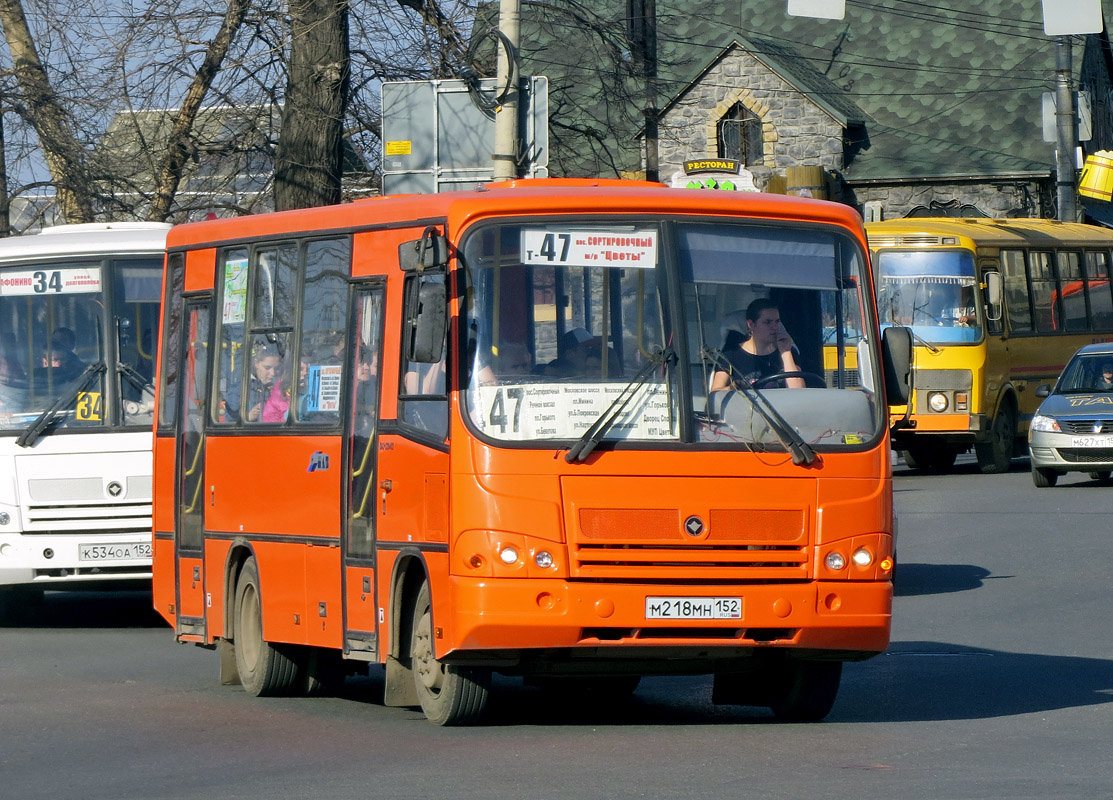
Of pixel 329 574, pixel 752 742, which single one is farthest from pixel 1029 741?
pixel 329 574

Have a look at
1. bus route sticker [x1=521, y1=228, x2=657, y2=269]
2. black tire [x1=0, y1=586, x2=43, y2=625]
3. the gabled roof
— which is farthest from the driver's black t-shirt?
the gabled roof

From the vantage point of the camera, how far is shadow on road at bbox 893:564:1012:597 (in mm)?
16375

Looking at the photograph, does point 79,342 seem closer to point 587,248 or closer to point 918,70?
point 587,248

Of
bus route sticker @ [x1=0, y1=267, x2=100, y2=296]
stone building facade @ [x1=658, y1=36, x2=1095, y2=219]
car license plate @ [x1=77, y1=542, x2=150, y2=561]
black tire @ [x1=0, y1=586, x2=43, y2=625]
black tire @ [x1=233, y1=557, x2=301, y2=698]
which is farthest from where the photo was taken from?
stone building facade @ [x1=658, y1=36, x2=1095, y2=219]

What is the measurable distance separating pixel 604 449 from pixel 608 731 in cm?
138

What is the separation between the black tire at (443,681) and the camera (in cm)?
942

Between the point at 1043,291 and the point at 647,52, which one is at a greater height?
the point at 647,52

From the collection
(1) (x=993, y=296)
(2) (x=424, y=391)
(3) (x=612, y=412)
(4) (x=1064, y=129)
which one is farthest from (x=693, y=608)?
(4) (x=1064, y=129)

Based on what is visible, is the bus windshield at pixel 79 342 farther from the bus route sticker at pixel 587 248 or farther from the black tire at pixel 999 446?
the black tire at pixel 999 446

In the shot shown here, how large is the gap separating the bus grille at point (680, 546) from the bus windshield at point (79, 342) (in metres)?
6.86

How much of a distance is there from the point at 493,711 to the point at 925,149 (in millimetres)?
42959

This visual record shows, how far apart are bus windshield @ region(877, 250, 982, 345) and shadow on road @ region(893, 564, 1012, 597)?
11.8 m

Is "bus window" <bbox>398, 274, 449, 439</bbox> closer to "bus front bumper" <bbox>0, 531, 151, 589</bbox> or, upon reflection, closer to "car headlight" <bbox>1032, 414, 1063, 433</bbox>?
"bus front bumper" <bbox>0, 531, 151, 589</bbox>

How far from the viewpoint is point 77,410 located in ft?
49.4
